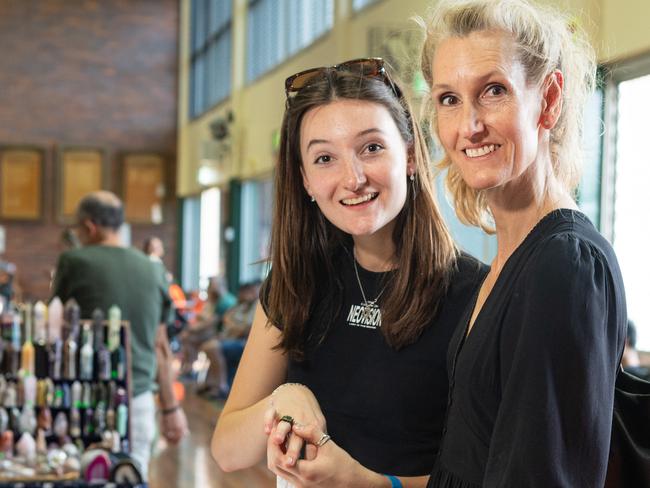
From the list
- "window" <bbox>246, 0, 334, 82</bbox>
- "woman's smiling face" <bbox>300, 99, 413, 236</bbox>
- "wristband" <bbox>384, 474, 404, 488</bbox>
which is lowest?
"wristband" <bbox>384, 474, 404, 488</bbox>

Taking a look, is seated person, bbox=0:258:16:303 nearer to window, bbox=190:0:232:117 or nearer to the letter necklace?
window, bbox=190:0:232:117

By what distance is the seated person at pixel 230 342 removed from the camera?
10453 mm

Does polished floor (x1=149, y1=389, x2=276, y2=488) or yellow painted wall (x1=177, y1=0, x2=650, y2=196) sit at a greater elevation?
yellow painted wall (x1=177, y1=0, x2=650, y2=196)

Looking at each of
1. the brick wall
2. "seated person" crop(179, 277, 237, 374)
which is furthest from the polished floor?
the brick wall

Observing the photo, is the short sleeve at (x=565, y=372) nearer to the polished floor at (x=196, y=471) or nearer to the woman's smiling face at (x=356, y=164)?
the woman's smiling face at (x=356, y=164)

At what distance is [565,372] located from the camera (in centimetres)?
102

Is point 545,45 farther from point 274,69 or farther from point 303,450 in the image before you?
point 274,69

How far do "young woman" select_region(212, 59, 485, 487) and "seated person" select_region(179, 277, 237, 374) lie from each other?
10285mm

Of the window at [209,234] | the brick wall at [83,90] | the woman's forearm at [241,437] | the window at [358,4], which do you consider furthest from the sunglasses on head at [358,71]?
the brick wall at [83,90]

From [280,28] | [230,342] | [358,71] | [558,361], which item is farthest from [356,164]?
[280,28]

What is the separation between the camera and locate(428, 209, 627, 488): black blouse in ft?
3.34

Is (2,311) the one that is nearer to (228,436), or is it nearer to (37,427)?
(37,427)

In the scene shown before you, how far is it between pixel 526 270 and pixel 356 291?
0.69 metres

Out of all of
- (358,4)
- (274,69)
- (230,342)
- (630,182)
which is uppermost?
(358,4)
